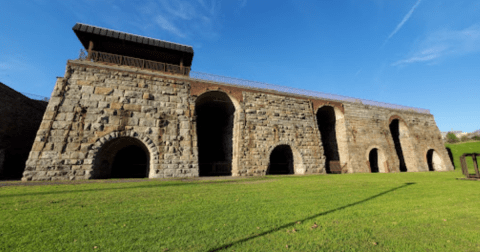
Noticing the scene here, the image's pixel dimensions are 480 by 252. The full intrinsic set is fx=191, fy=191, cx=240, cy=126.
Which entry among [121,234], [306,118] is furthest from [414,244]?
[306,118]

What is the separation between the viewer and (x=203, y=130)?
2031 cm

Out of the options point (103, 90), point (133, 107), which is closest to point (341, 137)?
point (133, 107)

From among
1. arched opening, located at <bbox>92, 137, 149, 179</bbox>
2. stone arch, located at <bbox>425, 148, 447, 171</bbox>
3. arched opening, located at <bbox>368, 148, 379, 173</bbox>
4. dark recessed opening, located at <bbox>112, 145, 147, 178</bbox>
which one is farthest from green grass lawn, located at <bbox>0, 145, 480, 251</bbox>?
stone arch, located at <bbox>425, 148, 447, 171</bbox>

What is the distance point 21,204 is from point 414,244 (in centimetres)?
781

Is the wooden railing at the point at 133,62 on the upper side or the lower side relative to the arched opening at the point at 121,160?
upper

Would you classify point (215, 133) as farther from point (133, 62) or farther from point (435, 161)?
point (435, 161)

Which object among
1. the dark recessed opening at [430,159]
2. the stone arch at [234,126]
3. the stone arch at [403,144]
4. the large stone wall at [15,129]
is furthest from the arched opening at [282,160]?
the dark recessed opening at [430,159]

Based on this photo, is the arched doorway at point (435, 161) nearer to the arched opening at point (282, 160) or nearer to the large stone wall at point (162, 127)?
the large stone wall at point (162, 127)

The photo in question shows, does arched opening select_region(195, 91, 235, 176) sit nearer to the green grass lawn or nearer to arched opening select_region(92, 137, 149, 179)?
arched opening select_region(92, 137, 149, 179)

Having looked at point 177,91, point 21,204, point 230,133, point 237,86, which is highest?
point 237,86

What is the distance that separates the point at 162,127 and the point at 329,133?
16.1m

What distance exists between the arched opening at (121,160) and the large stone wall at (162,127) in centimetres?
11

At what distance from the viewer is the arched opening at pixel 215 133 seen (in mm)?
15867

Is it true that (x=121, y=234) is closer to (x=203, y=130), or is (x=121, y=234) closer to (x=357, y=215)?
(x=357, y=215)
